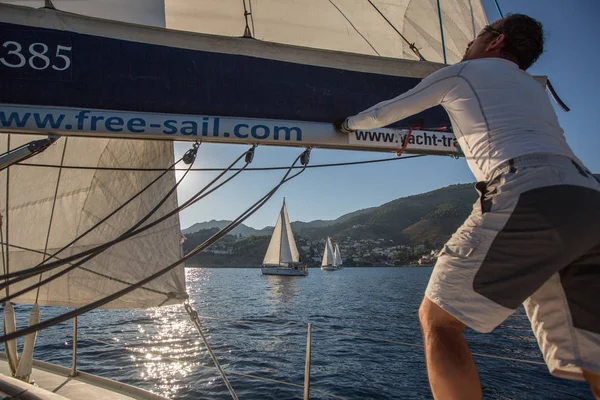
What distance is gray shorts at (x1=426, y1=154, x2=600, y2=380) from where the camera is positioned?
1054 millimetres

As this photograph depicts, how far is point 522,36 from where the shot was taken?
4.59 ft

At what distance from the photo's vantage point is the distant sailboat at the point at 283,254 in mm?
50366

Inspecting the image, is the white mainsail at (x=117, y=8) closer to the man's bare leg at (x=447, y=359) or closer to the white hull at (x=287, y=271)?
the man's bare leg at (x=447, y=359)

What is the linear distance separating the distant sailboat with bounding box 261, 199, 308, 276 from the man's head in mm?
47270

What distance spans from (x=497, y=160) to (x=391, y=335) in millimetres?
15492

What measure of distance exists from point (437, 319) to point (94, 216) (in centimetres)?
316

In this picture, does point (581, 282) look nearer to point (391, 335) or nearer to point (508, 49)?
point (508, 49)

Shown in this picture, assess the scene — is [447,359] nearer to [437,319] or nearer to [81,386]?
[437,319]

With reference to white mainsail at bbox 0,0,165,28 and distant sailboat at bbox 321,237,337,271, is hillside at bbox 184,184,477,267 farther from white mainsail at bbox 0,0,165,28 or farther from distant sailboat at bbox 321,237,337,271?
white mainsail at bbox 0,0,165,28

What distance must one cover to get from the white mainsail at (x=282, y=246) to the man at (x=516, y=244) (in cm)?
4739

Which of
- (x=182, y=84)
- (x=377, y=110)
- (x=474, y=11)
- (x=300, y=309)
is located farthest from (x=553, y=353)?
(x=300, y=309)

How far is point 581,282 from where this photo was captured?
1.14 meters

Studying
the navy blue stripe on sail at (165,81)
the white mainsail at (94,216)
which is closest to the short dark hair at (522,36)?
the navy blue stripe on sail at (165,81)

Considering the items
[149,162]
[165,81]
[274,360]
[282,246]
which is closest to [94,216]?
[149,162]
